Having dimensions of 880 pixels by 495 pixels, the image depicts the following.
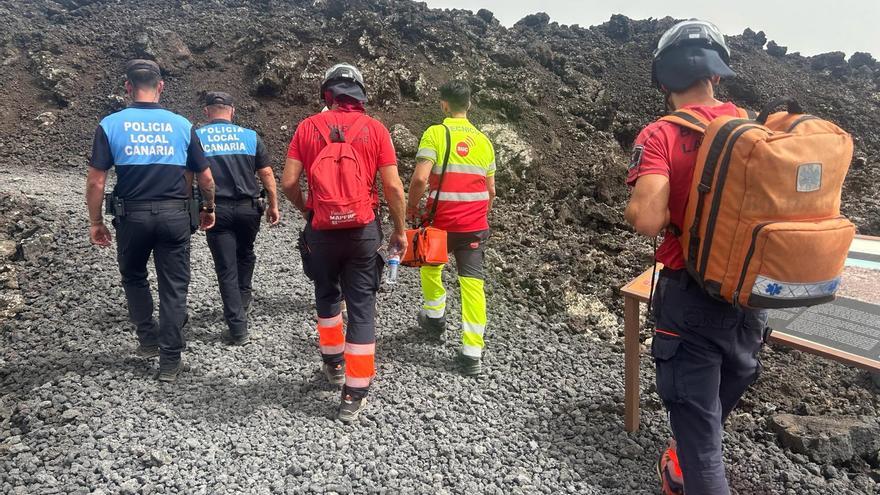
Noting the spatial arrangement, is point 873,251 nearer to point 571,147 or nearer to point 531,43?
point 571,147

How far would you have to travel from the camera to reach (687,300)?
2.35m

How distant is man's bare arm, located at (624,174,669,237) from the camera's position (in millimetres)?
2150

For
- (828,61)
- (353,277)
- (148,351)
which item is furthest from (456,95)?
(828,61)

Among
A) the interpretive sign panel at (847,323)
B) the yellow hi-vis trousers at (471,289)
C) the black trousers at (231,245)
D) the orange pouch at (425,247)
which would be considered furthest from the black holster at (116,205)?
the interpretive sign panel at (847,323)

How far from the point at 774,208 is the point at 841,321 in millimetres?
1509

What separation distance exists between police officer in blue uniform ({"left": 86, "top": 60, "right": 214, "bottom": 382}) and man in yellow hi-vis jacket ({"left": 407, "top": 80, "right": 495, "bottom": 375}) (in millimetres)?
1719

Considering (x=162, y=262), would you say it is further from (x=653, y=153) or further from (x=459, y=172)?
(x=653, y=153)

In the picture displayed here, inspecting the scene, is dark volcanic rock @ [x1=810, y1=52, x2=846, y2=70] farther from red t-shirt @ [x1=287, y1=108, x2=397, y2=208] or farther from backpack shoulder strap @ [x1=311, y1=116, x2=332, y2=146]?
backpack shoulder strap @ [x1=311, y1=116, x2=332, y2=146]

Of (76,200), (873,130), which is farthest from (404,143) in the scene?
(873,130)

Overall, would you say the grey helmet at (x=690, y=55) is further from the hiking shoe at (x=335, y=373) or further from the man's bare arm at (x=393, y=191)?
the hiking shoe at (x=335, y=373)

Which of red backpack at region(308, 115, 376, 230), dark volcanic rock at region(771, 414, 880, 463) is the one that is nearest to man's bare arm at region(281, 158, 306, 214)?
red backpack at region(308, 115, 376, 230)

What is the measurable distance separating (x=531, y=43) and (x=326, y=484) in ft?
50.8

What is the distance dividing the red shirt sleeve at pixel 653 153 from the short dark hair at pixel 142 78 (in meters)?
3.28

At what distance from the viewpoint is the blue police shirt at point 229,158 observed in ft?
14.3
